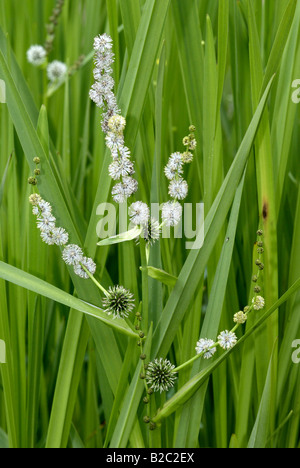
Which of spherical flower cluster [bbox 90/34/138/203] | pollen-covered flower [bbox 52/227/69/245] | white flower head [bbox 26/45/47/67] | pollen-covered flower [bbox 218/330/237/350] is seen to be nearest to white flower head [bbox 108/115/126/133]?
spherical flower cluster [bbox 90/34/138/203]

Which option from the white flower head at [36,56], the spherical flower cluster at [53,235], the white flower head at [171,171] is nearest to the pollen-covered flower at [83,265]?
the spherical flower cluster at [53,235]

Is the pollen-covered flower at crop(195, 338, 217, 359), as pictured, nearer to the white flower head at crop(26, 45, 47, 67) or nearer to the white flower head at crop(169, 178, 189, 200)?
the white flower head at crop(169, 178, 189, 200)

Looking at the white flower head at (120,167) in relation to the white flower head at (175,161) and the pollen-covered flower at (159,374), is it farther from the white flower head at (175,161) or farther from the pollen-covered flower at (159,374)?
the pollen-covered flower at (159,374)

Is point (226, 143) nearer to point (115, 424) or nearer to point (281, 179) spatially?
point (281, 179)

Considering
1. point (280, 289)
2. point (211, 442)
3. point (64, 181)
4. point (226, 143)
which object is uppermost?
point (226, 143)

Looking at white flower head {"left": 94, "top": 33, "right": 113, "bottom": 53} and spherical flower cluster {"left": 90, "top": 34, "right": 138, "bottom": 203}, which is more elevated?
white flower head {"left": 94, "top": 33, "right": 113, "bottom": 53}

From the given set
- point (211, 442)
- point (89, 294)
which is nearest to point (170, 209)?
point (89, 294)

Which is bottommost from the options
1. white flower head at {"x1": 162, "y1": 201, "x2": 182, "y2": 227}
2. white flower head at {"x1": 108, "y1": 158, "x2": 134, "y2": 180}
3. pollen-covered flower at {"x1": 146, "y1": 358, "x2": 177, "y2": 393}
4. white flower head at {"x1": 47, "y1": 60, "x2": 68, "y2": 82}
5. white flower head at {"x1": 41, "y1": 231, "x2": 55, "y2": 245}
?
pollen-covered flower at {"x1": 146, "y1": 358, "x2": 177, "y2": 393}
